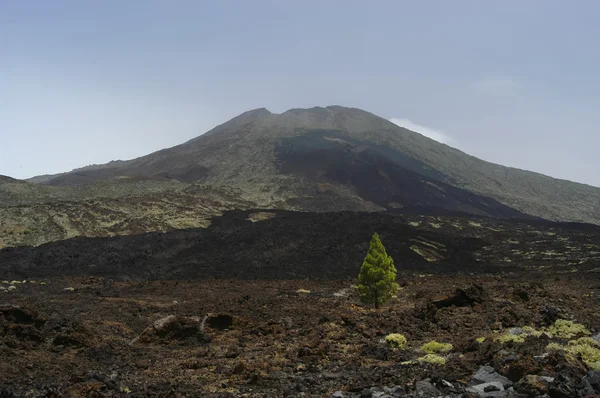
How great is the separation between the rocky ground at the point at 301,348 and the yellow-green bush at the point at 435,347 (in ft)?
0.20

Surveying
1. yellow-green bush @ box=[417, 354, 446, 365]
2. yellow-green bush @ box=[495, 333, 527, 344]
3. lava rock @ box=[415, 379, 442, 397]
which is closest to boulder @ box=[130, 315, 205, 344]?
yellow-green bush @ box=[417, 354, 446, 365]

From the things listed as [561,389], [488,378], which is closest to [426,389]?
[488,378]

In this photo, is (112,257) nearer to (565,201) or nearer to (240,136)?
(240,136)

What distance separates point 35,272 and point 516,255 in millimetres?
51416

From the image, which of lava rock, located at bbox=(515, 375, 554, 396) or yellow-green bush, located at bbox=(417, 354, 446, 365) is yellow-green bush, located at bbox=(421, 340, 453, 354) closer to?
yellow-green bush, located at bbox=(417, 354, 446, 365)

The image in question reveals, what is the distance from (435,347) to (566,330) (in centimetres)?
479

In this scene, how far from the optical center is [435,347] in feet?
45.8

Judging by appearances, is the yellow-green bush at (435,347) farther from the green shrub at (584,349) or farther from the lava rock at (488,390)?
the lava rock at (488,390)

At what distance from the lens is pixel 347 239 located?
188 ft

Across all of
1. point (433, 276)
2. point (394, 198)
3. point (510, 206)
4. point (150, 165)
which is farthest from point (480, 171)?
point (433, 276)

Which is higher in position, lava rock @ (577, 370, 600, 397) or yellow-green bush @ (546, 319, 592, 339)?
lava rock @ (577, 370, 600, 397)

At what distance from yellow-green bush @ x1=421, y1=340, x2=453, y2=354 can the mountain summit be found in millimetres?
76049

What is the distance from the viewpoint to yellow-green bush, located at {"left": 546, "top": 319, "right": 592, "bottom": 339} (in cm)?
1430

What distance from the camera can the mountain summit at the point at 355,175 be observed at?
359 ft
